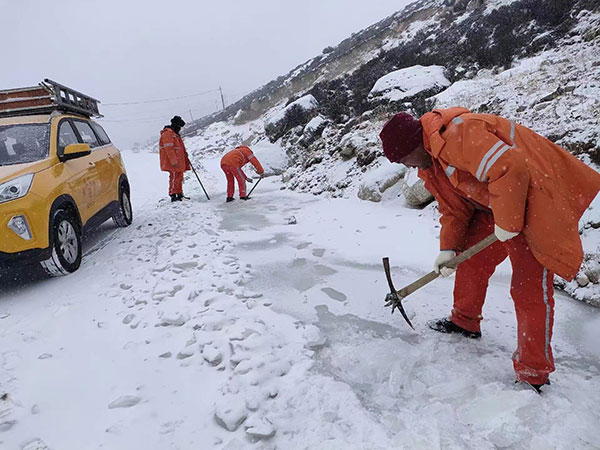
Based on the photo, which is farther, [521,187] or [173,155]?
[173,155]

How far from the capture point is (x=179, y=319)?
260 centimetres

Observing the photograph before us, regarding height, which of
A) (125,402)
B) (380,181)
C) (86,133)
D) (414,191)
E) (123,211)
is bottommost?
(414,191)

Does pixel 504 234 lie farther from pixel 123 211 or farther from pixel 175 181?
pixel 175 181

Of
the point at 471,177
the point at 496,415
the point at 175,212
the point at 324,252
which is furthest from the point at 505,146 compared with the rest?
the point at 175,212

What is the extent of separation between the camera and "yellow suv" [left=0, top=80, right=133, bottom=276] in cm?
300

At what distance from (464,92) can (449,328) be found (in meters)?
6.55

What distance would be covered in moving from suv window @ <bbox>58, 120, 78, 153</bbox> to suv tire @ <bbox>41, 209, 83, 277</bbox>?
2.66 feet

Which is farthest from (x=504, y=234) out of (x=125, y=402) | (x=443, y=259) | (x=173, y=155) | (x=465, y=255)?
(x=173, y=155)

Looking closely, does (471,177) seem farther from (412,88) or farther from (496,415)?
(412,88)

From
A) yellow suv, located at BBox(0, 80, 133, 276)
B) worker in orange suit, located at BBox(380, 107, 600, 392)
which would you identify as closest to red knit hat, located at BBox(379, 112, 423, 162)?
worker in orange suit, located at BBox(380, 107, 600, 392)

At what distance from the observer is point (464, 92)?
24.5 ft

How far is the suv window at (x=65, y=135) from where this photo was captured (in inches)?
154

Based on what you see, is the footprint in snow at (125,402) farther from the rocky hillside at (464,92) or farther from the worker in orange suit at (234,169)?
the worker in orange suit at (234,169)

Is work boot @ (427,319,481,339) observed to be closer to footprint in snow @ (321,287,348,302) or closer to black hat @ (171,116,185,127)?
footprint in snow @ (321,287,348,302)
